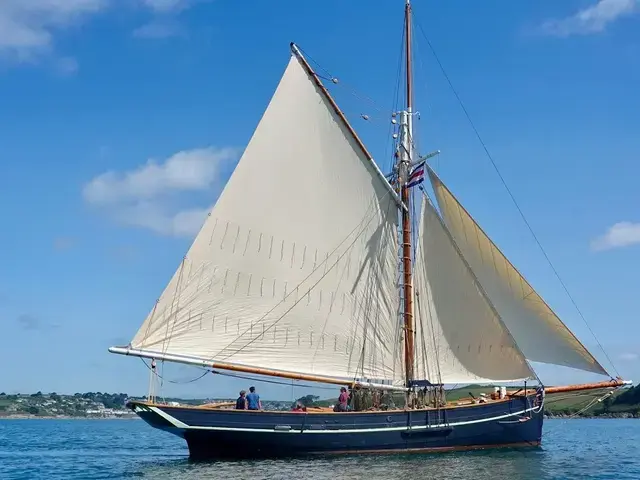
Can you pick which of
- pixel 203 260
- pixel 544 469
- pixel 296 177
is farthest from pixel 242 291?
pixel 544 469

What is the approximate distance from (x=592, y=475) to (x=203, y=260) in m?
21.4

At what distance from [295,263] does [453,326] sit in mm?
10398

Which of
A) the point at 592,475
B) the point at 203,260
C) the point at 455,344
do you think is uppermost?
the point at 203,260

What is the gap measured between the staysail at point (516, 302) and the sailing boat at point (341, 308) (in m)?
0.08

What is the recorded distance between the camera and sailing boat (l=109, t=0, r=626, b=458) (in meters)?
41.0

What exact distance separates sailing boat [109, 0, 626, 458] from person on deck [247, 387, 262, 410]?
1144 millimetres

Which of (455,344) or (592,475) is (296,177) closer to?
(455,344)

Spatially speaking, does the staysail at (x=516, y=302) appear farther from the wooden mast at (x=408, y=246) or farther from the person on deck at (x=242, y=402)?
the person on deck at (x=242, y=402)

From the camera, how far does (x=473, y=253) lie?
47781 mm

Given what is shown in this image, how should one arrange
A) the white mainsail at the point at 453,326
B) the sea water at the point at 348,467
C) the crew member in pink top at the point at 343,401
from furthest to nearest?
the white mainsail at the point at 453,326
the crew member in pink top at the point at 343,401
the sea water at the point at 348,467

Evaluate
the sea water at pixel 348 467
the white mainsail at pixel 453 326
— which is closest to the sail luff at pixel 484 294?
the white mainsail at pixel 453 326

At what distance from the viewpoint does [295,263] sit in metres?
44.1

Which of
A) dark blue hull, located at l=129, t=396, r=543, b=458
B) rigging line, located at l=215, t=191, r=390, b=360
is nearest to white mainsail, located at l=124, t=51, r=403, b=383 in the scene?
rigging line, located at l=215, t=191, r=390, b=360

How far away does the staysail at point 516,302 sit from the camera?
153 feet
